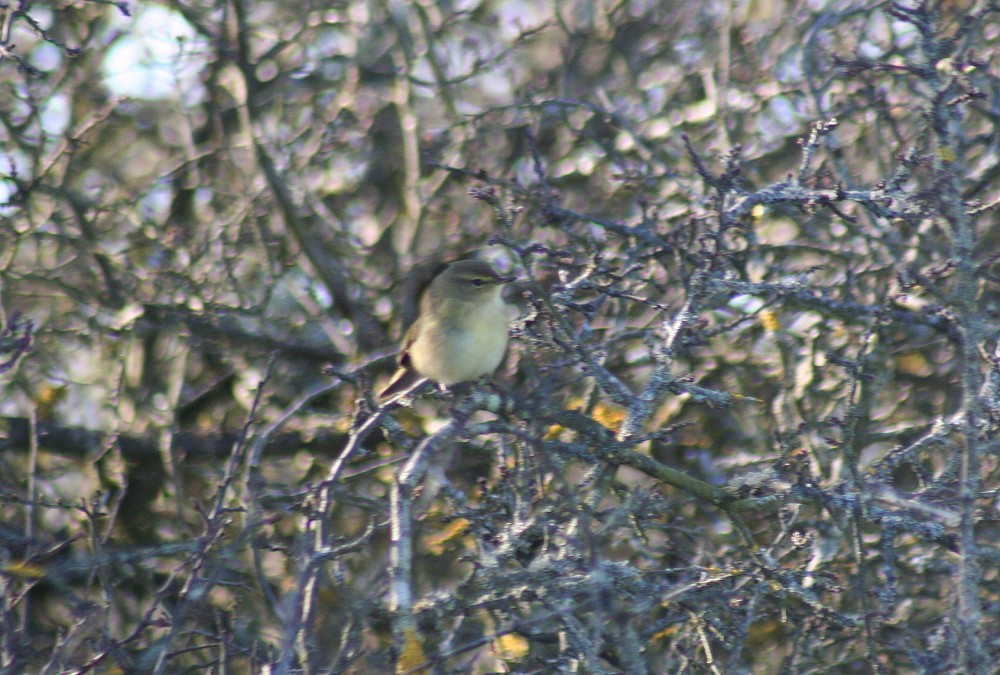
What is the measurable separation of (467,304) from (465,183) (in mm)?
2636

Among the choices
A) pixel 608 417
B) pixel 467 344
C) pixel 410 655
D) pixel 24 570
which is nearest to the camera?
pixel 410 655

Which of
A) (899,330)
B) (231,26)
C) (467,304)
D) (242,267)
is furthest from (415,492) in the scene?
(231,26)

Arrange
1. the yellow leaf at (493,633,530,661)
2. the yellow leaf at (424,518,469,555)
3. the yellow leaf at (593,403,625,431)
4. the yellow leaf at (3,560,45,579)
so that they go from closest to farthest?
1. the yellow leaf at (3,560,45,579)
2. the yellow leaf at (493,633,530,661)
3. the yellow leaf at (424,518,469,555)
4. the yellow leaf at (593,403,625,431)

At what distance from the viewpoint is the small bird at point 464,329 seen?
19.3 ft

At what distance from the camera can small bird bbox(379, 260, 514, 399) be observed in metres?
5.89

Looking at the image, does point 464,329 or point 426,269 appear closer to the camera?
point 464,329

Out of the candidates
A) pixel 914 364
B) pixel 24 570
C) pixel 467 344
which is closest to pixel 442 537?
pixel 467 344

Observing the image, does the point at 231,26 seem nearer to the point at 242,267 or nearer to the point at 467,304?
the point at 242,267

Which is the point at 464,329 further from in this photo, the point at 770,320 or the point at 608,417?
the point at 770,320

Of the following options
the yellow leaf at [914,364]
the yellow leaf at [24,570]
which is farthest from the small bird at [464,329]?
the yellow leaf at [914,364]

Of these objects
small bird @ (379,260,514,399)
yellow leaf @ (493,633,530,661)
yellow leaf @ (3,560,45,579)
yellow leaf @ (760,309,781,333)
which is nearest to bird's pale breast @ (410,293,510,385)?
small bird @ (379,260,514,399)

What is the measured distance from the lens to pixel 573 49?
8898 mm

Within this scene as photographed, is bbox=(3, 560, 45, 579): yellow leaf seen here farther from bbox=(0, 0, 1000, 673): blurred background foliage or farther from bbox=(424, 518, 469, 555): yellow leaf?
bbox=(424, 518, 469, 555): yellow leaf

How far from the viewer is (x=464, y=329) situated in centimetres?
590
